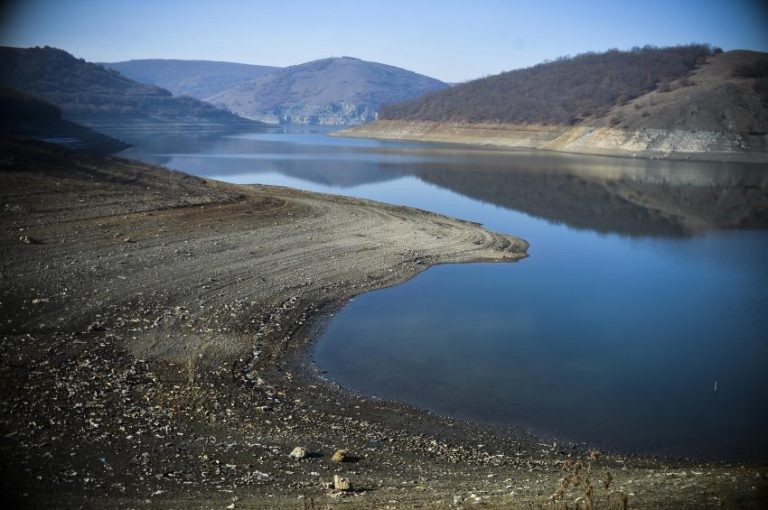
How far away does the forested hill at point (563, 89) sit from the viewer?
89.0 meters

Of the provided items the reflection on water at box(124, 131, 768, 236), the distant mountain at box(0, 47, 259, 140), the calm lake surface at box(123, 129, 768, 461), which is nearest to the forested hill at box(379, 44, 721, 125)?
the reflection on water at box(124, 131, 768, 236)

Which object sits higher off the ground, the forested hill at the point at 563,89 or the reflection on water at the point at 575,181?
the forested hill at the point at 563,89

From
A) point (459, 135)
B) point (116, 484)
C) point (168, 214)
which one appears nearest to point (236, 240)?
point (168, 214)

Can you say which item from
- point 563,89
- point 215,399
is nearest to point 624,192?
point 215,399

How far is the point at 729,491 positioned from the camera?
5535 millimetres

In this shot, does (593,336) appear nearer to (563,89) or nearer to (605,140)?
(605,140)

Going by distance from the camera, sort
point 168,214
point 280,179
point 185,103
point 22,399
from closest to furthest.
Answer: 1. point 22,399
2. point 168,214
3. point 280,179
4. point 185,103

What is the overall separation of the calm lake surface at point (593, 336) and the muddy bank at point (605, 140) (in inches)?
1299

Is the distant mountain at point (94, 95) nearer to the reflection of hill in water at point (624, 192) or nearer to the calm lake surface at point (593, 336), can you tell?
the reflection of hill in water at point (624, 192)

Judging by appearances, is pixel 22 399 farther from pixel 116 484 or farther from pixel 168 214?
pixel 168 214

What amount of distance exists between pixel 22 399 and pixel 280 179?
3164cm

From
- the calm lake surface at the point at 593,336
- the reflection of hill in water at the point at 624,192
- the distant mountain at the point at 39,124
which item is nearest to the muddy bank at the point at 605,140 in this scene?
the reflection of hill in water at the point at 624,192

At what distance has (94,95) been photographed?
91.8 meters

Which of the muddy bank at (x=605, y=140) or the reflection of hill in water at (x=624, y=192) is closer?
the reflection of hill in water at (x=624, y=192)
